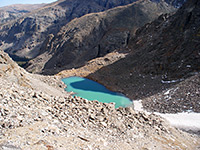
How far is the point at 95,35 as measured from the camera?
6919 cm

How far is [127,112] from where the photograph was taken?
11.7m

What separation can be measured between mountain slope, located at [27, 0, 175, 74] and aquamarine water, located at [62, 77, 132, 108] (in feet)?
87.2

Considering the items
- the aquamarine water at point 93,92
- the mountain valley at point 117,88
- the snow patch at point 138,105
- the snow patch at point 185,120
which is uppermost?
the mountain valley at point 117,88

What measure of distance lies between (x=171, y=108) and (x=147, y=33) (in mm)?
28634

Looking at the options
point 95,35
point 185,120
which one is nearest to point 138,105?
point 185,120

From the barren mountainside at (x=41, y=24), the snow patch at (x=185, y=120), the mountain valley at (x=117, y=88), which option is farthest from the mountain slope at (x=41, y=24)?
the snow patch at (x=185, y=120)

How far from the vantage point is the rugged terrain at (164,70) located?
1916 cm

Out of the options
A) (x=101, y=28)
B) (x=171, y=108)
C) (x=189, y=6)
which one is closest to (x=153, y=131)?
(x=171, y=108)

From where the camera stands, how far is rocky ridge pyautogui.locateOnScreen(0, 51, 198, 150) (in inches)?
282

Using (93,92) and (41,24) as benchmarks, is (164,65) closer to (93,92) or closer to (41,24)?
(93,92)

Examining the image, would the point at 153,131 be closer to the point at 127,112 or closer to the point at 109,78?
the point at 127,112

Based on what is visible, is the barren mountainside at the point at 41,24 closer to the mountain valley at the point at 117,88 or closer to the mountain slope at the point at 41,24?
the mountain slope at the point at 41,24

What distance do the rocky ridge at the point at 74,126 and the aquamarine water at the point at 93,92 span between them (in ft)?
35.1

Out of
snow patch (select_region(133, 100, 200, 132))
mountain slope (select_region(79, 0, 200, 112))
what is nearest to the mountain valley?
mountain slope (select_region(79, 0, 200, 112))
